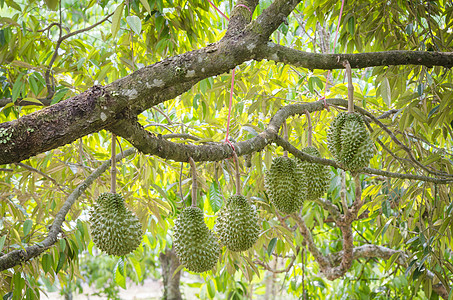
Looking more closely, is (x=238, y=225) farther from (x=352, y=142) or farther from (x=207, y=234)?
(x=352, y=142)

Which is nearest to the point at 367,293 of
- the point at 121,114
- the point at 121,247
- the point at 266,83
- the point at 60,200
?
the point at 266,83

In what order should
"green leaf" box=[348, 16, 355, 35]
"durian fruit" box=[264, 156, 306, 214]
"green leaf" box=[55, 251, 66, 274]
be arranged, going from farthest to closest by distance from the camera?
"green leaf" box=[348, 16, 355, 35]
"green leaf" box=[55, 251, 66, 274]
"durian fruit" box=[264, 156, 306, 214]

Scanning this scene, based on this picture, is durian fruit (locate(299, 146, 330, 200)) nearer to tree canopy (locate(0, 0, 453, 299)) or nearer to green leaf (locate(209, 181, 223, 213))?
tree canopy (locate(0, 0, 453, 299))

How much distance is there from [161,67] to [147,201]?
1040 millimetres

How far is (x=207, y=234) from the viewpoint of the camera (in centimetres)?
122

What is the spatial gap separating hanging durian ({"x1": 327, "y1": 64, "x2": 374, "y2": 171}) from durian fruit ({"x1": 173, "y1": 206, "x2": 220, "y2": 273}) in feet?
1.62

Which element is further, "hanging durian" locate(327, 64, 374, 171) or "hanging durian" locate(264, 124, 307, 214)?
"hanging durian" locate(264, 124, 307, 214)

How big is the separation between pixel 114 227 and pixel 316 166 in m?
0.76

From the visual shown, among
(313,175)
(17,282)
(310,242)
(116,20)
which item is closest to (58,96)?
(116,20)

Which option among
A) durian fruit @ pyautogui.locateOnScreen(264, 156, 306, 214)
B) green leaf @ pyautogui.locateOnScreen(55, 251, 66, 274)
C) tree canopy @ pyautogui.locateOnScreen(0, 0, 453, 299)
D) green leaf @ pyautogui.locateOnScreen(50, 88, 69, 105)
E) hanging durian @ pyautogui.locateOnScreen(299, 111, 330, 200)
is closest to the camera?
tree canopy @ pyautogui.locateOnScreen(0, 0, 453, 299)

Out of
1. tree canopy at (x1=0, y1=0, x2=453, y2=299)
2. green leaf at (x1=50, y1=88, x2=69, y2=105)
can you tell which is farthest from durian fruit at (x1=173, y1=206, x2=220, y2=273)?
green leaf at (x1=50, y1=88, x2=69, y2=105)

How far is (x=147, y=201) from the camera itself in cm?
198

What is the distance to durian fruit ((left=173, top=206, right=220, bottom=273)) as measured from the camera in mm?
1187

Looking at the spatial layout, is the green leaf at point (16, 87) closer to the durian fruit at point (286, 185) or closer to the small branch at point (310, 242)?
the durian fruit at point (286, 185)
